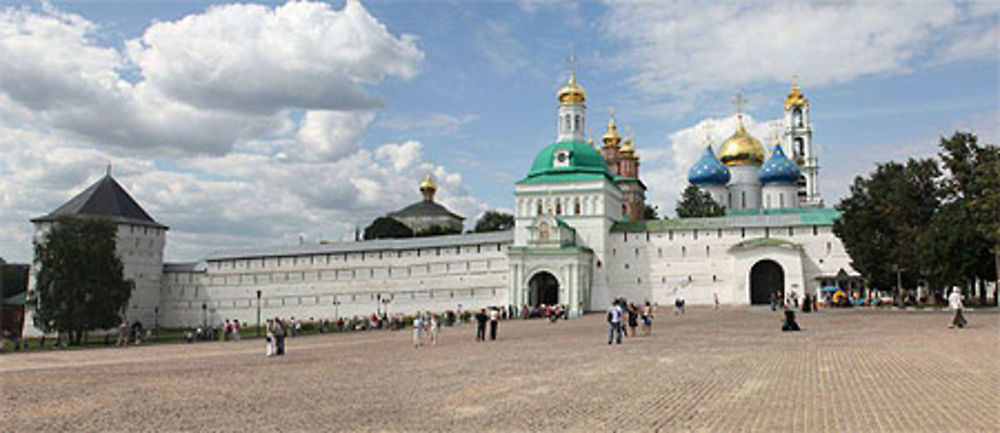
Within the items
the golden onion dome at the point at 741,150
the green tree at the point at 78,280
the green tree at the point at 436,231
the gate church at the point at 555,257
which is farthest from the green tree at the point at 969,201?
the green tree at the point at 436,231

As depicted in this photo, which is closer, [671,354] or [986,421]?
[986,421]

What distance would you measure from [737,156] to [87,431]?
224 feet

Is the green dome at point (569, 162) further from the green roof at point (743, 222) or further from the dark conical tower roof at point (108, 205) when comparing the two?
the dark conical tower roof at point (108, 205)

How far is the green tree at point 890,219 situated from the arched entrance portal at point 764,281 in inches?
350

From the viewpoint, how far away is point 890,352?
Result: 1605cm

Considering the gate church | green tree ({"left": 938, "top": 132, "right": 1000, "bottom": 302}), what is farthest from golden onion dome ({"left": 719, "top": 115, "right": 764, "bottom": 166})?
green tree ({"left": 938, "top": 132, "right": 1000, "bottom": 302})

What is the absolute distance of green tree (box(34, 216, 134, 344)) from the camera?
4334cm

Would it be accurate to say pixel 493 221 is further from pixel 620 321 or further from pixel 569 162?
pixel 620 321

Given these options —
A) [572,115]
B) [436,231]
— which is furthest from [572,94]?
[436,231]

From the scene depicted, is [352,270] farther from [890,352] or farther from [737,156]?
[890,352]

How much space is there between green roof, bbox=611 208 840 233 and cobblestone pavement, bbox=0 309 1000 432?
31.7 m

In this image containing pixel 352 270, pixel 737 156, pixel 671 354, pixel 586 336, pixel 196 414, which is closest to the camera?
pixel 196 414

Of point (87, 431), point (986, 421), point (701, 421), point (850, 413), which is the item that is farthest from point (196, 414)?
point (986, 421)

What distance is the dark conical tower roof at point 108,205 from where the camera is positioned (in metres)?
61.3
